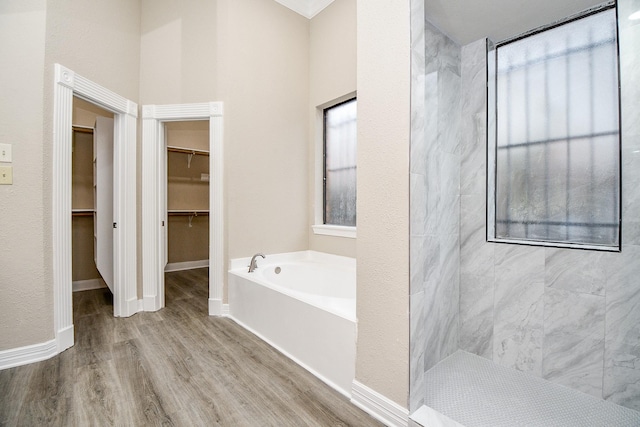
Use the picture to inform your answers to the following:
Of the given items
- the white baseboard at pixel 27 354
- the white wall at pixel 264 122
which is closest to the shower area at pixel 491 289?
the white wall at pixel 264 122

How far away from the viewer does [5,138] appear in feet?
5.89

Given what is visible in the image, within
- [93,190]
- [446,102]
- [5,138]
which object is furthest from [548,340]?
[93,190]

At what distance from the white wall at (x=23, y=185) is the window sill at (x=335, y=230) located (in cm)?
223

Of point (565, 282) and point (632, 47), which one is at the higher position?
point (632, 47)

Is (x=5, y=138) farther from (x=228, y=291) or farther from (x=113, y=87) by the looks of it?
(x=228, y=291)

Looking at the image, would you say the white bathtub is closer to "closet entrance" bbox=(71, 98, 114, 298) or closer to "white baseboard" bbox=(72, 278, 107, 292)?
"closet entrance" bbox=(71, 98, 114, 298)

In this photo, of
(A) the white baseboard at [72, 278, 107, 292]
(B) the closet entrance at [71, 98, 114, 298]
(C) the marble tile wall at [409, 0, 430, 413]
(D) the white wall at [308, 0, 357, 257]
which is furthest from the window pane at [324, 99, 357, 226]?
(A) the white baseboard at [72, 278, 107, 292]

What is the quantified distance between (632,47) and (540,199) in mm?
834

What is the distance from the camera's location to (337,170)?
3105mm

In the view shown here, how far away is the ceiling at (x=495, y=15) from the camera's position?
1.54m

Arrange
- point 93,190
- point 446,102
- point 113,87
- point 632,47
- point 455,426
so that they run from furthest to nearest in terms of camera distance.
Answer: point 93,190 → point 113,87 → point 446,102 → point 632,47 → point 455,426

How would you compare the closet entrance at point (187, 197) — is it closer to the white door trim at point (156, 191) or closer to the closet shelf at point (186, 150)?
the closet shelf at point (186, 150)

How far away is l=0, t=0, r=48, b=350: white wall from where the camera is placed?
179 cm

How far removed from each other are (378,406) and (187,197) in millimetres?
4370
